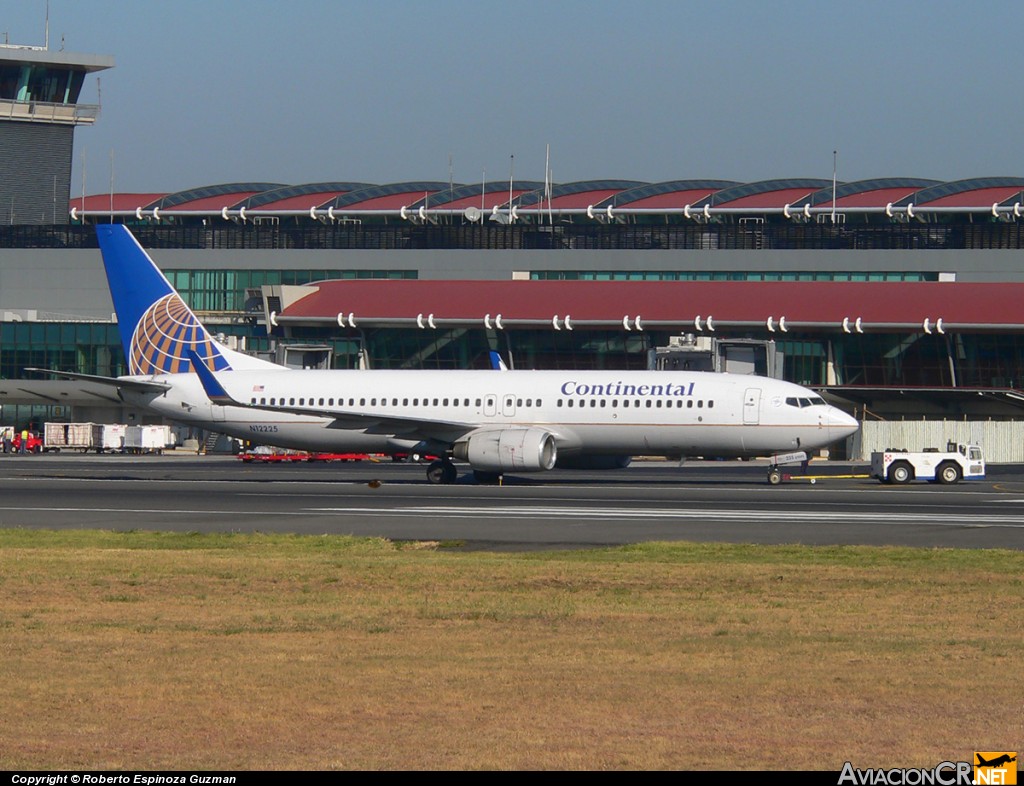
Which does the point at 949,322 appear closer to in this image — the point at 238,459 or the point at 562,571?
the point at 238,459

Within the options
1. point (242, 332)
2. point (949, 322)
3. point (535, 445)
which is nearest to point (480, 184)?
point (242, 332)

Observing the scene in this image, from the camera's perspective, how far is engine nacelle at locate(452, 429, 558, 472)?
148 ft

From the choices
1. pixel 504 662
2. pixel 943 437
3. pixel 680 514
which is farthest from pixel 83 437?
pixel 504 662

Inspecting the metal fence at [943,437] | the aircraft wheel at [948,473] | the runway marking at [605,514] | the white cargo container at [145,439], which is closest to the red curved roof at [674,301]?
the metal fence at [943,437]

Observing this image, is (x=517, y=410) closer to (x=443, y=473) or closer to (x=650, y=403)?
(x=443, y=473)

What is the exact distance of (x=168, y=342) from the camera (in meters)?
53.6

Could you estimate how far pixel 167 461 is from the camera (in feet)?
224

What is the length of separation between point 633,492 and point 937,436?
1298 inches

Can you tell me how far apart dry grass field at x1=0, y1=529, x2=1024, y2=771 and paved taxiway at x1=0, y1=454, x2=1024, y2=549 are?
214 inches

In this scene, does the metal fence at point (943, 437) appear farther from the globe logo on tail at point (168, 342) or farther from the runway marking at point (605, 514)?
the runway marking at point (605, 514)

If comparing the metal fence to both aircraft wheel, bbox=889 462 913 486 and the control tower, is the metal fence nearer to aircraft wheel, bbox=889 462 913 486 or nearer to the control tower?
aircraft wheel, bbox=889 462 913 486

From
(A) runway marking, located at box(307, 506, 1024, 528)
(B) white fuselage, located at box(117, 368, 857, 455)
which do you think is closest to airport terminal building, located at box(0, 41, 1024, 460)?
(B) white fuselage, located at box(117, 368, 857, 455)

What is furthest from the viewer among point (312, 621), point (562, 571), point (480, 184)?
point (480, 184)

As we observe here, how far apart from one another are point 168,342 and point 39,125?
62.7 metres
